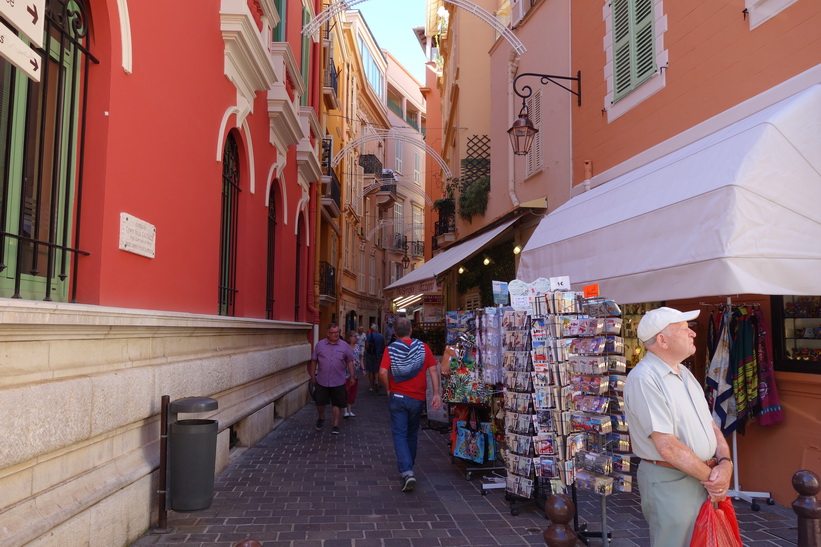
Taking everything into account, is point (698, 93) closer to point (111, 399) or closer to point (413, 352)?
point (413, 352)

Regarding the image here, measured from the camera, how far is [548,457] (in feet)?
19.2

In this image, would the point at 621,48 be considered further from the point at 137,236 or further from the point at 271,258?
the point at 137,236

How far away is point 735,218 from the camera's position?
4.97 m

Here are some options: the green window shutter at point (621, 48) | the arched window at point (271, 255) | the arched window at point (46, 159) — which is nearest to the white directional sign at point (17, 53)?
the arched window at point (46, 159)

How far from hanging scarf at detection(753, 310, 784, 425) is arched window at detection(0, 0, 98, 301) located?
19.5ft

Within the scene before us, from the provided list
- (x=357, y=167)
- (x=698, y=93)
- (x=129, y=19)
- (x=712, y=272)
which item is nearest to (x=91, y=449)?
(x=129, y=19)

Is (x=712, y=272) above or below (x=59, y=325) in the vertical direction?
above

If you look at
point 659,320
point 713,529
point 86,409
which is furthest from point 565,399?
point 86,409

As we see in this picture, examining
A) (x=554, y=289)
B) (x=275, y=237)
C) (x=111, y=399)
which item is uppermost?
(x=275, y=237)

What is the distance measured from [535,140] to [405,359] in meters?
6.69

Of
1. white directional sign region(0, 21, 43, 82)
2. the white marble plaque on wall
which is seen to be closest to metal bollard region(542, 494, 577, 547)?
white directional sign region(0, 21, 43, 82)

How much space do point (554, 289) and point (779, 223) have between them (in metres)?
1.88

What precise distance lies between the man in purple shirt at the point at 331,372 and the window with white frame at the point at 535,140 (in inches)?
189

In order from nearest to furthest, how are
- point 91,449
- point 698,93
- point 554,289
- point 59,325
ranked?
point 59,325, point 91,449, point 554,289, point 698,93
